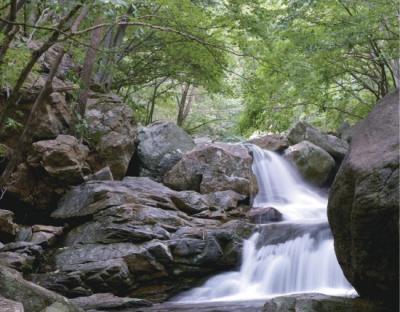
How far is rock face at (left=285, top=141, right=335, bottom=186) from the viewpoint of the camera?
50.2 feet

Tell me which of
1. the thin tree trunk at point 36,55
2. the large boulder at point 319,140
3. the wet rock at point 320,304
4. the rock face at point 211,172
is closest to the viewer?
the wet rock at point 320,304

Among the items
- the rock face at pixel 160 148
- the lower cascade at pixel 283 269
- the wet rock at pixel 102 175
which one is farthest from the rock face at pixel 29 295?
the rock face at pixel 160 148

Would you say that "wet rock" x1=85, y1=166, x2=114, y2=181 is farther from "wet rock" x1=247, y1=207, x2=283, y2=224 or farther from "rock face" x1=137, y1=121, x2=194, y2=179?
"wet rock" x1=247, y1=207, x2=283, y2=224

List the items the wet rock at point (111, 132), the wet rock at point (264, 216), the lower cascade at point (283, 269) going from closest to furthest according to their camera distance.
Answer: the lower cascade at point (283, 269)
the wet rock at point (264, 216)
the wet rock at point (111, 132)

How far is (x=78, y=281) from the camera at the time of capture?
7.95 m

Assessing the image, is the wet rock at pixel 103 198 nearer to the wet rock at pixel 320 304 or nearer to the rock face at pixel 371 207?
the wet rock at pixel 320 304

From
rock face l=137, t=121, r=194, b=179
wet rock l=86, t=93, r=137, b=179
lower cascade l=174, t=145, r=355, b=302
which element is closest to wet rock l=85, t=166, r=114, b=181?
wet rock l=86, t=93, r=137, b=179

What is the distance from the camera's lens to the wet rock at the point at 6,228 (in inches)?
361

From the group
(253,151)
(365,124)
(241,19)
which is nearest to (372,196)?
(365,124)

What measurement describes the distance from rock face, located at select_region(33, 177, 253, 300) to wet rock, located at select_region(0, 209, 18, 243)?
1072mm

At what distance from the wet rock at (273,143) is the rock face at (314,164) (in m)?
0.98

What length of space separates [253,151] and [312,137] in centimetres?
251

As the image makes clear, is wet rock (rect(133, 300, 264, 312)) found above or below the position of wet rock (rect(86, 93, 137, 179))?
below

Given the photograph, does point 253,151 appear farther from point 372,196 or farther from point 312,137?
point 372,196
